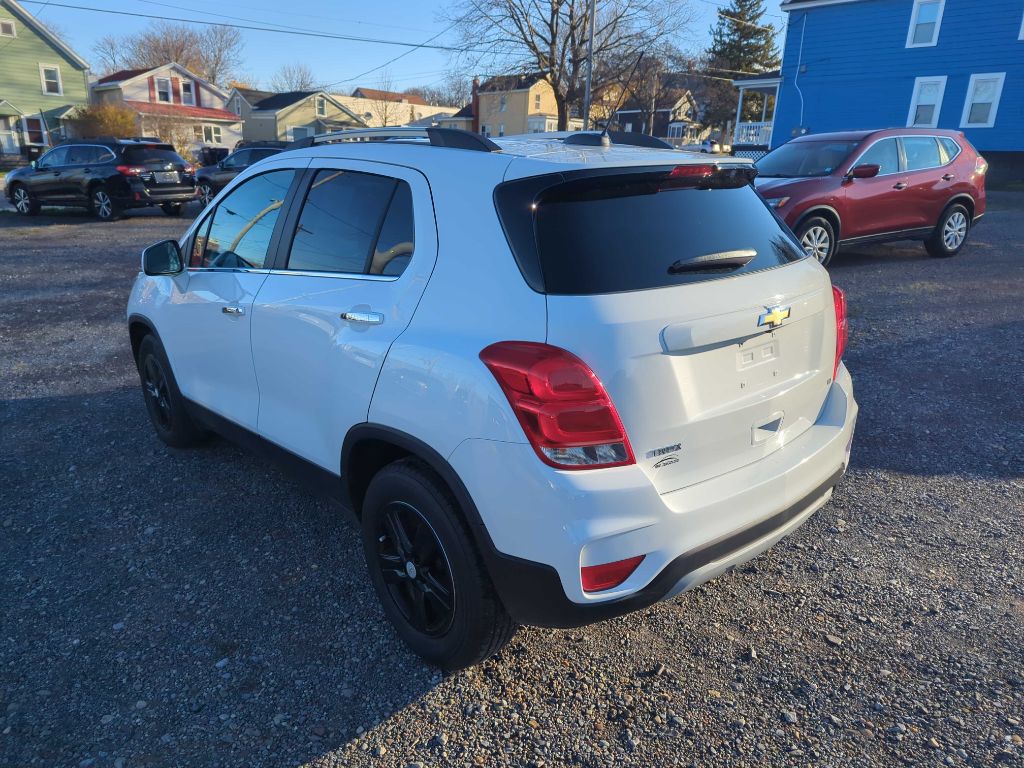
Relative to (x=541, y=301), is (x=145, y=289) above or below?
below

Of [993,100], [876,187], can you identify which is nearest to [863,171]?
[876,187]

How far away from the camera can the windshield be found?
9.71 metres

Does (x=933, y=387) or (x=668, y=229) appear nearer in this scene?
(x=668, y=229)

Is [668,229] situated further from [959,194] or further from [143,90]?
[143,90]

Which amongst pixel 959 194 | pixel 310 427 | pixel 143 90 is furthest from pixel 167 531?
pixel 143 90

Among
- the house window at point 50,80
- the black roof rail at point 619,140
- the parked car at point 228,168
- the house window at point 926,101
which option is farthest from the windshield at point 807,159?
the house window at point 50,80

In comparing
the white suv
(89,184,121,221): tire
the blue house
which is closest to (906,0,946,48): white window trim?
the blue house

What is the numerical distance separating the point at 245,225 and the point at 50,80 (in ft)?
171

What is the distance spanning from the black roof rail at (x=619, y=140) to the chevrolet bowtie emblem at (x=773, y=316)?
3.18 feet

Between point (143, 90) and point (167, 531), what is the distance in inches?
2326

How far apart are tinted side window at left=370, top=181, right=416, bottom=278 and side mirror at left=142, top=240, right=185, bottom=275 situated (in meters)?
1.77

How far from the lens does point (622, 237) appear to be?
7.82 ft

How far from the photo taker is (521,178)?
2.42 m

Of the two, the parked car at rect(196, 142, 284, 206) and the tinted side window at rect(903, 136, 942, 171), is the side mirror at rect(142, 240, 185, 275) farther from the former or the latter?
the parked car at rect(196, 142, 284, 206)
